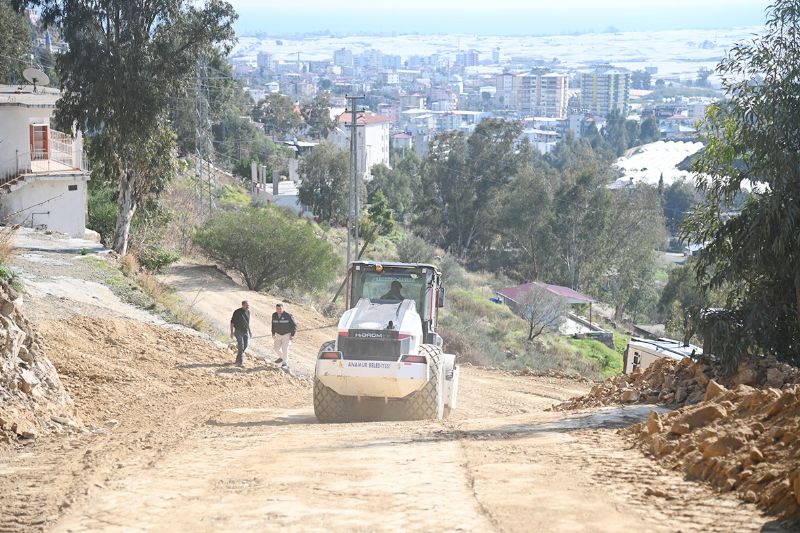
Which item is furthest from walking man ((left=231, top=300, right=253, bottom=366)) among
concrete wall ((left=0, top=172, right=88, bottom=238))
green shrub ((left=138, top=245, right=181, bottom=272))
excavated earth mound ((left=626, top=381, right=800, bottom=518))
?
concrete wall ((left=0, top=172, right=88, bottom=238))

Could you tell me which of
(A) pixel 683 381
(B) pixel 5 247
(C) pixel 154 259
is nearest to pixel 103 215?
(C) pixel 154 259

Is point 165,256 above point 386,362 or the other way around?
the other way around

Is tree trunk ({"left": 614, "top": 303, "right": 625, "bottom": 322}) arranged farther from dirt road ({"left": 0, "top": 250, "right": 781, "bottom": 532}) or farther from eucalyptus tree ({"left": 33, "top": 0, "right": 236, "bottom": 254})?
dirt road ({"left": 0, "top": 250, "right": 781, "bottom": 532})

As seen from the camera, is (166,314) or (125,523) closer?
(125,523)

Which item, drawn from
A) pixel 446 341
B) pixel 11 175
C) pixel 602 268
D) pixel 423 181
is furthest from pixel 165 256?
pixel 423 181

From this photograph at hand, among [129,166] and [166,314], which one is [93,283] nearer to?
[166,314]

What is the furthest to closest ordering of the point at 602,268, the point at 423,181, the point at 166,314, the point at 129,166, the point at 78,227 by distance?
the point at 423,181 → the point at 602,268 → the point at 78,227 → the point at 129,166 → the point at 166,314

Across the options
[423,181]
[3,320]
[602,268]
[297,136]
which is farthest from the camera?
[297,136]

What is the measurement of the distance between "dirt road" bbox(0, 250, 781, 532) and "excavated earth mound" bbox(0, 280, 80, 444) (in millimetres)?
309

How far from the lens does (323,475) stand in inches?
409

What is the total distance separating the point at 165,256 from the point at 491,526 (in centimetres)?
2681

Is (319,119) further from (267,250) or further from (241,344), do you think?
(241,344)

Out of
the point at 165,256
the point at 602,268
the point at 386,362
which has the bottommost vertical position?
the point at 602,268

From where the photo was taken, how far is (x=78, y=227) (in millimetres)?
33750
